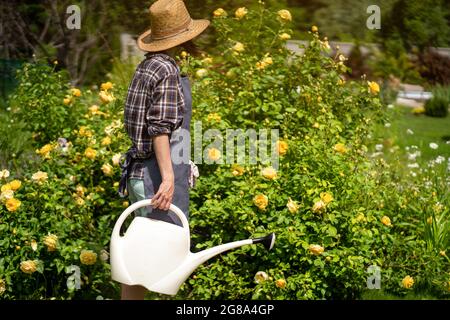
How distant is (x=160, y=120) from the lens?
2.73 metres

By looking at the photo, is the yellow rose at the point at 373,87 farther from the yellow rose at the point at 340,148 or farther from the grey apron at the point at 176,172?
the grey apron at the point at 176,172

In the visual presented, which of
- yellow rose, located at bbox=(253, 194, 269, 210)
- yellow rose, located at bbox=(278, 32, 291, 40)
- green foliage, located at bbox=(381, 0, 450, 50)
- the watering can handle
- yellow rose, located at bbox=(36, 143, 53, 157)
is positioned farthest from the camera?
green foliage, located at bbox=(381, 0, 450, 50)

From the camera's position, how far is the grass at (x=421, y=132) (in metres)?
5.14

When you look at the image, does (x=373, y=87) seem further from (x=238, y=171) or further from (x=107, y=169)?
(x=107, y=169)

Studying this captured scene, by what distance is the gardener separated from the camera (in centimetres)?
274

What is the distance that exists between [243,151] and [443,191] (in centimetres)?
116

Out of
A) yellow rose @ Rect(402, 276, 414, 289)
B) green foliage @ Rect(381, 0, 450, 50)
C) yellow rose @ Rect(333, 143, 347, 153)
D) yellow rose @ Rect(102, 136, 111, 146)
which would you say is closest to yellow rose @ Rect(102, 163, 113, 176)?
yellow rose @ Rect(102, 136, 111, 146)

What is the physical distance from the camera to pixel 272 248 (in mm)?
3236

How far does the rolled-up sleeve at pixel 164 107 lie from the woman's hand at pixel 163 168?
0.10 feet

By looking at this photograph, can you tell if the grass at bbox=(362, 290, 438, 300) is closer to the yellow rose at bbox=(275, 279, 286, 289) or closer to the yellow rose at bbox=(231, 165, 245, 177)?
the yellow rose at bbox=(275, 279, 286, 289)

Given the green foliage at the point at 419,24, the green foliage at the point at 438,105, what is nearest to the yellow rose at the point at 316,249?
the green foliage at the point at 438,105

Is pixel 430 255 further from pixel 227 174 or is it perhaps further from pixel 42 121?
pixel 42 121

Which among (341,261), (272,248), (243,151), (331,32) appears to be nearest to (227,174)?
(243,151)

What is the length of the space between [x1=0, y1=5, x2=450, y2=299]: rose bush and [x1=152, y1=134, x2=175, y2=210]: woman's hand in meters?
0.55
